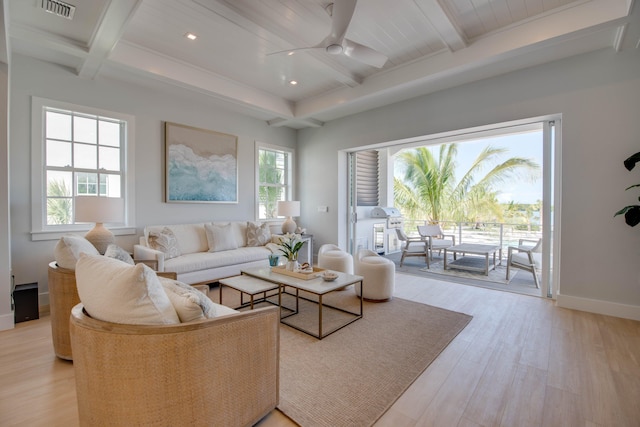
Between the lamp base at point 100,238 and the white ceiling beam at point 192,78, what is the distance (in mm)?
1841

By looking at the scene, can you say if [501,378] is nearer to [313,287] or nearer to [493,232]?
[313,287]

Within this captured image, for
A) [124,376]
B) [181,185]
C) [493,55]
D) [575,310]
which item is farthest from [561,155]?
[181,185]

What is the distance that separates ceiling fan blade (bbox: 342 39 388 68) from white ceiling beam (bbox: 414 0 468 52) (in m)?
0.52

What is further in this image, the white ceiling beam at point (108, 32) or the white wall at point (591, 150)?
the white wall at point (591, 150)

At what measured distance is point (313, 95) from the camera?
15.9 feet

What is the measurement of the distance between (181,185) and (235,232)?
110 centimetres

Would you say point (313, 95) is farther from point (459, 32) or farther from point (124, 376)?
point (124, 376)

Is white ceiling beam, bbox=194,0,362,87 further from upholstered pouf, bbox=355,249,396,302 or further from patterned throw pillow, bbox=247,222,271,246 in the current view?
patterned throw pillow, bbox=247,222,271,246

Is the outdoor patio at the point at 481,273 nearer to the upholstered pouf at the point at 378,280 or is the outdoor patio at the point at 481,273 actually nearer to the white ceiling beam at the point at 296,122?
the upholstered pouf at the point at 378,280

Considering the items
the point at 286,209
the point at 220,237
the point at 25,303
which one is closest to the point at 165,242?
the point at 220,237

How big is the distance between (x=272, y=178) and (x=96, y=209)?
3219 mm

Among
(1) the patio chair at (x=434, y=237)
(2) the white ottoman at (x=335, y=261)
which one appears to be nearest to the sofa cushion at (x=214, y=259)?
(2) the white ottoman at (x=335, y=261)

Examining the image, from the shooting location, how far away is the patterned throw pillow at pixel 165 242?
12.3ft

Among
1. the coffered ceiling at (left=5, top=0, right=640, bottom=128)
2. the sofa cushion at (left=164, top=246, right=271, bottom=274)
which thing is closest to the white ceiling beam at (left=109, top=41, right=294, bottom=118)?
the coffered ceiling at (left=5, top=0, right=640, bottom=128)
